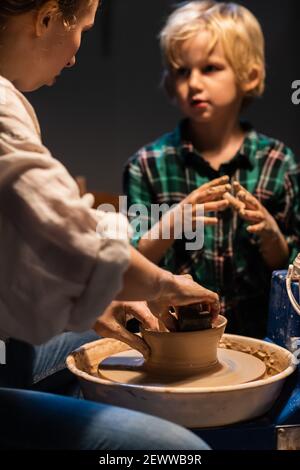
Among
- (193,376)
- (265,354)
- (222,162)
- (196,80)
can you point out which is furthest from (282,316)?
(196,80)

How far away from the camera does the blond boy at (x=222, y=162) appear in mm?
2004

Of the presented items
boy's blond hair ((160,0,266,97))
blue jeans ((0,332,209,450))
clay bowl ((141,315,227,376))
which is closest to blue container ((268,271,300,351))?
clay bowl ((141,315,227,376))

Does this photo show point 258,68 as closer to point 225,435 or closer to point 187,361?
point 187,361

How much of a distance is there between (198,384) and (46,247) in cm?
42

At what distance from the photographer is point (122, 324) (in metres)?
1.27

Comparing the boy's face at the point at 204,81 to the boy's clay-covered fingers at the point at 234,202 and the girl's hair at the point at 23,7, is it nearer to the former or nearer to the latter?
the boy's clay-covered fingers at the point at 234,202

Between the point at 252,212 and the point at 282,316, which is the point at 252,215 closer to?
the point at 252,212

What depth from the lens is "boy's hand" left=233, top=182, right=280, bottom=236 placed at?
176cm

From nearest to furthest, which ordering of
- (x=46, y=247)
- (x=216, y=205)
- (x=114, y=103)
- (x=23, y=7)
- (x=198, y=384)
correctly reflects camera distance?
1. (x=46, y=247)
2. (x=23, y=7)
3. (x=198, y=384)
4. (x=216, y=205)
5. (x=114, y=103)

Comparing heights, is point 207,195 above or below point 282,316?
above

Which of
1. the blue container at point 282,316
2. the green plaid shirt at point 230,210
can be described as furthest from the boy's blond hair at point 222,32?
the blue container at point 282,316

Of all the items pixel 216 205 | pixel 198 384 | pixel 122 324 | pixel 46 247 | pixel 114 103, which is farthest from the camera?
pixel 114 103

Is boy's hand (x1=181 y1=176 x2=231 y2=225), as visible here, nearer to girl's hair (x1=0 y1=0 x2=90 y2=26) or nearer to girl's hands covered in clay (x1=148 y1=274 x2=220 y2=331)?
girl's hands covered in clay (x1=148 y1=274 x2=220 y2=331)

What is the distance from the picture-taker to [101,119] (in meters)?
3.38
